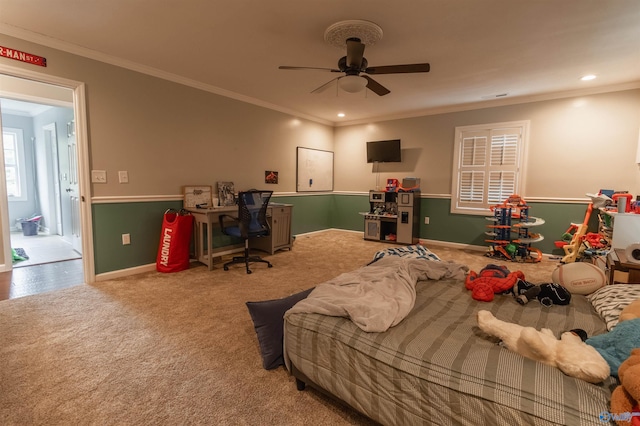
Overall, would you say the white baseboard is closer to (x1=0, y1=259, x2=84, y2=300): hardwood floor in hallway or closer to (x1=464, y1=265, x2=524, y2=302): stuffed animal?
(x1=0, y1=259, x2=84, y2=300): hardwood floor in hallway

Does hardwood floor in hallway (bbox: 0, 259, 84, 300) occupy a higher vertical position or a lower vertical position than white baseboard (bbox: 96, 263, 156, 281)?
lower

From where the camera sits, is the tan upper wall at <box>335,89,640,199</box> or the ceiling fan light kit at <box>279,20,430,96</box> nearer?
the ceiling fan light kit at <box>279,20,430,96</box>

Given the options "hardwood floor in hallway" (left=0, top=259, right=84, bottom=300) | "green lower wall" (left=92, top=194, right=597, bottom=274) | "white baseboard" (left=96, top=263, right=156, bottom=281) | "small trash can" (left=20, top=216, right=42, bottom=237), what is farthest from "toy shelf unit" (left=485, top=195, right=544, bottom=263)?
"small trash can" (left=20, top=216, right=42, bottom=237)

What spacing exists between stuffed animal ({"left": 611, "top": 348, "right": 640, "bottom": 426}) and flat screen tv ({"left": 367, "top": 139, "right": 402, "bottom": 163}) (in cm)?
503

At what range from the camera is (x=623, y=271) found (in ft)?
6.62

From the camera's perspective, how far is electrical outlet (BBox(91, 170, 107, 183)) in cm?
326

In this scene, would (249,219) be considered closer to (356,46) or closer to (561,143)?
(356,46)

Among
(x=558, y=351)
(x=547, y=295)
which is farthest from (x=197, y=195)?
(x=558, y=351)

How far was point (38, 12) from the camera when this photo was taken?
7.92ft

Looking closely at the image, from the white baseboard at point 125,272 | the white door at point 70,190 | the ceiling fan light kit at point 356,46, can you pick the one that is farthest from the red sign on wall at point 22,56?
the ceiling fan light kit at point 356,46

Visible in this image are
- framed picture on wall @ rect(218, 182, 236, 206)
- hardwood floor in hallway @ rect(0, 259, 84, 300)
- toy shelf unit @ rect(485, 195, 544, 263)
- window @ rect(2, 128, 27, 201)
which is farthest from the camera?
window @ rect(2, 128, 27, 201)

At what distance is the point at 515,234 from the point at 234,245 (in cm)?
433

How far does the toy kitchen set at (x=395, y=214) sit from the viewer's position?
535 cm

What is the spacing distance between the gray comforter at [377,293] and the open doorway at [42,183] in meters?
2.97
